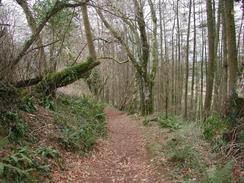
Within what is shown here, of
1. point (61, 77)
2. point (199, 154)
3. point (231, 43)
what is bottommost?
point (199, 154)

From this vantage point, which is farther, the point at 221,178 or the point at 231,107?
the point at 231,107

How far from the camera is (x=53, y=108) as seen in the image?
37.5ft

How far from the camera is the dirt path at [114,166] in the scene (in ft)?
23.9

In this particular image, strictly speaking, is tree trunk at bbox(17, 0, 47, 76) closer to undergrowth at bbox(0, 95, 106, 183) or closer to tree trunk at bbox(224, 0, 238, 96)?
undergrowth at bbox(0, 95, 106, 183)

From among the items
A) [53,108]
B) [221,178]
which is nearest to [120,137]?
[53,108]

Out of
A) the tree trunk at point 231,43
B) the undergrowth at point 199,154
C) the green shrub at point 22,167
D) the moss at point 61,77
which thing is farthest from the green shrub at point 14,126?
the tree trunk at point 231,43

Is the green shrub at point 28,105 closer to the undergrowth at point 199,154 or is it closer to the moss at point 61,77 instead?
the moss at point 61,77

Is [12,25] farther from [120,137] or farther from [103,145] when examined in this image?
[120,137]

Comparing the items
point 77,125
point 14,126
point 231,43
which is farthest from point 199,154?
point 77,125

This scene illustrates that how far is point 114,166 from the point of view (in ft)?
27.9

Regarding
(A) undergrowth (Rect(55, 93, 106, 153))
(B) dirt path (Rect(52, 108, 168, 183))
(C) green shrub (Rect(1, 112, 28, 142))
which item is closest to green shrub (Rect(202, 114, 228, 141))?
(B) dirt path (Rect(52, 108, 168, 183))

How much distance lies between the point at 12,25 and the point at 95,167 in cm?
391

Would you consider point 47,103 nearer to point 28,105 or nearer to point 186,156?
point 28,105

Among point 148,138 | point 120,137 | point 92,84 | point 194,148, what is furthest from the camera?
point 92,84
